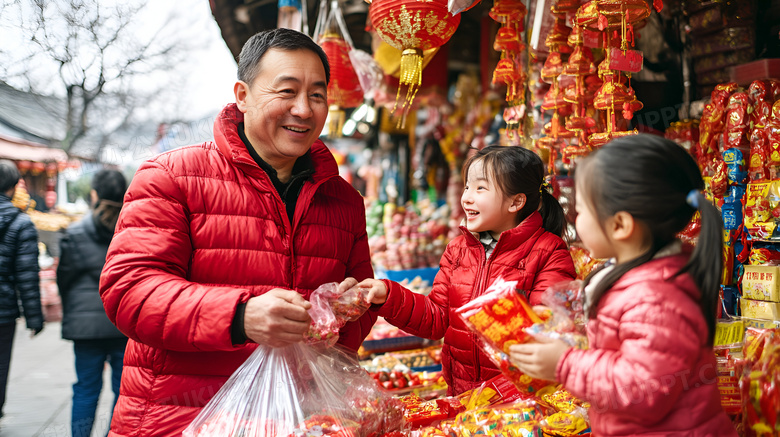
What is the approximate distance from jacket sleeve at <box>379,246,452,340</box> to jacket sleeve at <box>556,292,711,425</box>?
81 centimetres

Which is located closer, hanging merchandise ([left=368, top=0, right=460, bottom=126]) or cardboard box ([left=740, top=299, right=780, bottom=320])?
cardboard box ([left=740, top=299, right=780, bottom=320])

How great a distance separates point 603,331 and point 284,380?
2.62 ft

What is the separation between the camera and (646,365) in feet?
2.65

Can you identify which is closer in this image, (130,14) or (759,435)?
(759,435)

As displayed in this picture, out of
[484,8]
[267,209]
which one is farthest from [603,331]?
[484,8]

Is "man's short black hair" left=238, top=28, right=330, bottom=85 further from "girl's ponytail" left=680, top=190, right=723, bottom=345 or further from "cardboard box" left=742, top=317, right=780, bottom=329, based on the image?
"cardboard box" left=742, top=317, right=780, bottom=329

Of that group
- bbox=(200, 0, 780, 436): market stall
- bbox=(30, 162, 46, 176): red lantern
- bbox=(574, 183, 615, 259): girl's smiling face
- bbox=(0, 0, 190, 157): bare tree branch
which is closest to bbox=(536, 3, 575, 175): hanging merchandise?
bbox=(200, 0, 780, 436): market stall

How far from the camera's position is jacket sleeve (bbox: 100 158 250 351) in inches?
47.5

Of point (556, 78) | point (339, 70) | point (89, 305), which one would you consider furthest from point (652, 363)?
point (89, 305)

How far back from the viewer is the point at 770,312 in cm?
190

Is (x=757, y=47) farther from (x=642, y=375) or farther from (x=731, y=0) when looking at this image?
(x=642, y=375)

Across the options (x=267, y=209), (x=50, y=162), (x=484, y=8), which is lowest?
(x=267, y=209)

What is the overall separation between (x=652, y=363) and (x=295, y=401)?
854mm

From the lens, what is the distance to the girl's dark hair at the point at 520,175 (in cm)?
178
